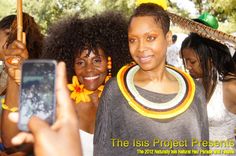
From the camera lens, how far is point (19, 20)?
1.95 m

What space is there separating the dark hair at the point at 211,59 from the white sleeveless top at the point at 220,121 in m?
0.21

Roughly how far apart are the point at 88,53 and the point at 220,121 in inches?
37.9

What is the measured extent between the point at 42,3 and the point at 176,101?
1757cm

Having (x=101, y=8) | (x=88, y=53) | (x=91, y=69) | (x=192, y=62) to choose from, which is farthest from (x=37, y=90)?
(x=101, y=8)

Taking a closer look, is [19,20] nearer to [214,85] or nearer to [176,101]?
[176,101]

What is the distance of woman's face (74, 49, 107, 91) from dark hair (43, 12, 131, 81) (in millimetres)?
105

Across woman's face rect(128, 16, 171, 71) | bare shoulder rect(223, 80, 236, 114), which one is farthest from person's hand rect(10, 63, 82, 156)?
bare shoulder rect(223, 80, 236, 114)

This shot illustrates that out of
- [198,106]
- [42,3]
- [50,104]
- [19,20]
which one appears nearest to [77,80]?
[19,20]

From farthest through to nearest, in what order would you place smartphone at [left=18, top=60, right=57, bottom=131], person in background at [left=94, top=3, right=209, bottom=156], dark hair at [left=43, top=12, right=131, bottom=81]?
dark hair at [left=43, top=12, right=131, bottom=81] < person in background at [left=94, top=3, right=209, bottom=156] < smartphone at [left=18, top=60, right=57, bottom=131]

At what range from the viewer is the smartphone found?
3.24 ft

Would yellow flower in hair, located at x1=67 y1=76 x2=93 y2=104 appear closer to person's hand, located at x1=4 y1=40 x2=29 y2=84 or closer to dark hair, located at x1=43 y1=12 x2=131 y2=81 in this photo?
dark hair, located at x1=43 y1=12 x2=131 y2=81

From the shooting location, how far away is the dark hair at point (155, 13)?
2018 millimetres

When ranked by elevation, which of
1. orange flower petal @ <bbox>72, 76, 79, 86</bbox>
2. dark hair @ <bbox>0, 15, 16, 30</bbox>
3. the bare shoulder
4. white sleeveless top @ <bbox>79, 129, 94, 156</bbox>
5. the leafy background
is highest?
the leafy background

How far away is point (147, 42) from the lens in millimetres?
1953
